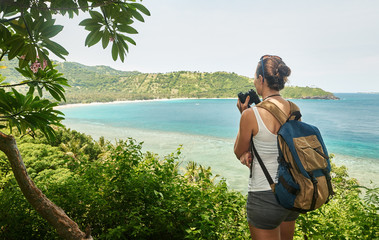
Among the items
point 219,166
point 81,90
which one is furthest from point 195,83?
point 219,166

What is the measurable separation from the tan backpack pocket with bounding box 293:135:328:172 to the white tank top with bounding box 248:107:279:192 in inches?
4.7

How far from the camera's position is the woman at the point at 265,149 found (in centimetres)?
115

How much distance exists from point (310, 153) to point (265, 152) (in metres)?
0.22

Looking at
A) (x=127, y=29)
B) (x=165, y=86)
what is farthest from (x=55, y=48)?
(x=165, y=86)

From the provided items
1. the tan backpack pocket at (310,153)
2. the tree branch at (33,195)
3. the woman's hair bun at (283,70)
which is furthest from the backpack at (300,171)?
the tree branch at (33,195)

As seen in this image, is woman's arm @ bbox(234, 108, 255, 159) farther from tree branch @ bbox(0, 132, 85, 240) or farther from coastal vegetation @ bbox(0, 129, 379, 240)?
tree branch @ bbox(0, 132, 85, 240)

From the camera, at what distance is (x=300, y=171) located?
3.51ft

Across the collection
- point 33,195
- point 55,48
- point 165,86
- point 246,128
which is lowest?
point 33,195

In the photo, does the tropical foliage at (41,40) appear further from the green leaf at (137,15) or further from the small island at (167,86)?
the small island at (167,86)

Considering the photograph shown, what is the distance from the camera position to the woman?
3.78ft

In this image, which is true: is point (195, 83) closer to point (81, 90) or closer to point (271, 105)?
point (81, 90)

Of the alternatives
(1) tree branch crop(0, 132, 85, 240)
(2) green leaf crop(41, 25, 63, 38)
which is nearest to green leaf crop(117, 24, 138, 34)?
(2) green leaf crop(41, 25, 63, 38)

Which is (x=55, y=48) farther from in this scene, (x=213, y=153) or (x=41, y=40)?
(x=213, y=153)

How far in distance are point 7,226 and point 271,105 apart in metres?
2.98
